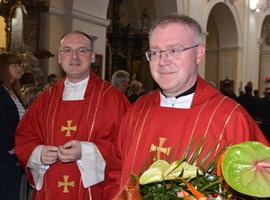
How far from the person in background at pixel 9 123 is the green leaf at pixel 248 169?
2825 millimetres

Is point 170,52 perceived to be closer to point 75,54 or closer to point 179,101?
point 179,101

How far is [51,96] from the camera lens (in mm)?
3107

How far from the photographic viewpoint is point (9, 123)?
3.56 metres

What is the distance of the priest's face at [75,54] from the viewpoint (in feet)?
9.32

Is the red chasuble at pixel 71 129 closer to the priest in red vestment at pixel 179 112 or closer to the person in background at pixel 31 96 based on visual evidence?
the priest in red vestment at pixel 179 112

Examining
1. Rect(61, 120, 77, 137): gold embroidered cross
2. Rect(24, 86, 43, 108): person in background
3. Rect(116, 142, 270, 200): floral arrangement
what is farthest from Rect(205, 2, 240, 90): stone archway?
Rect(116, 142, 270, 200): floral arrangement

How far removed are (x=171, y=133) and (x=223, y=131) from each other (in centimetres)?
25

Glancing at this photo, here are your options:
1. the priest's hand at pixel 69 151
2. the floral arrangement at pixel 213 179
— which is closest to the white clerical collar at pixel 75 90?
the priest's hand at pixel 69 151

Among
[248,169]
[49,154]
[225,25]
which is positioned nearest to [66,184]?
[49,154]

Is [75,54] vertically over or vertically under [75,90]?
over

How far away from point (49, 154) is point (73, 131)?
0.95 ft

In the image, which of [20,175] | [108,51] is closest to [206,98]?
[20,175]

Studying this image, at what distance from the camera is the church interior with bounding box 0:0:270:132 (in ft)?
27.5

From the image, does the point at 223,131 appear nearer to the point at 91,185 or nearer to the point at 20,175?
the point at 91,185
